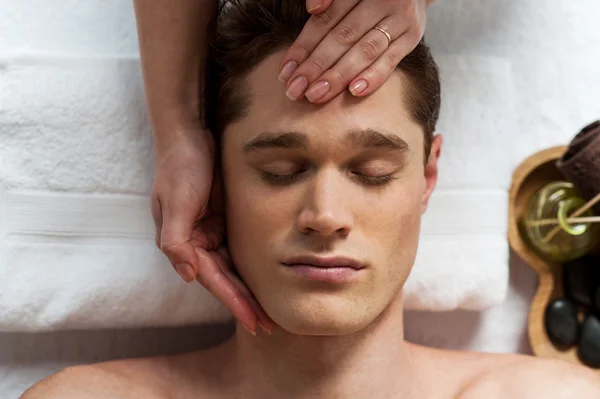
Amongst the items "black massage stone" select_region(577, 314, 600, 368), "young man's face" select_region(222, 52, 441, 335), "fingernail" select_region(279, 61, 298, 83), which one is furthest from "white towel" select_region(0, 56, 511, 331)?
"black massage stone" select_region(577, 314, 600, 368)

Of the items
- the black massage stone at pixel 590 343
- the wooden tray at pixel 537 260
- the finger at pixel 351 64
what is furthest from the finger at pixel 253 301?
the black massage stone at pixel 590 343

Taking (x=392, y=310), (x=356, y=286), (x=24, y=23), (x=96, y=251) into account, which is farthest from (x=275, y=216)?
(x=24, y=23)

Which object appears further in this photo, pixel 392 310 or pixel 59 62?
pixel 59 62

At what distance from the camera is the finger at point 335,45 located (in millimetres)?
969

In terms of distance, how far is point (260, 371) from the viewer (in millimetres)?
1152

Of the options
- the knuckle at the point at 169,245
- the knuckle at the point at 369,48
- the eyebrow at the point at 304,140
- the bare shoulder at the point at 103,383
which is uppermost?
the knuckle at the point at 369,48

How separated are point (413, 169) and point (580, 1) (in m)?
0.76

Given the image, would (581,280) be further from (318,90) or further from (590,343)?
(318,90)

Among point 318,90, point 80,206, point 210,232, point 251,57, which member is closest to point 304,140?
point 318,90

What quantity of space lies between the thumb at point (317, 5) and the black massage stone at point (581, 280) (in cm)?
85

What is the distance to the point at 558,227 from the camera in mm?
1386

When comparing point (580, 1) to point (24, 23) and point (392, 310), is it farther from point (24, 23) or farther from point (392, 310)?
point (24, 23)

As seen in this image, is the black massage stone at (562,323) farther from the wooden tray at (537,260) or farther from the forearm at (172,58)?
the forearm at (172,58)

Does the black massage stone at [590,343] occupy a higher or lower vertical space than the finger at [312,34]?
lower
